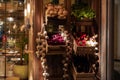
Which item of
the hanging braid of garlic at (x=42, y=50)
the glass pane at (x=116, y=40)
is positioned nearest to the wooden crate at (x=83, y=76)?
the glass pane at (x=116, y=40)

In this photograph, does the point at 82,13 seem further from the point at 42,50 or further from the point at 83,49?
the point at 42,50

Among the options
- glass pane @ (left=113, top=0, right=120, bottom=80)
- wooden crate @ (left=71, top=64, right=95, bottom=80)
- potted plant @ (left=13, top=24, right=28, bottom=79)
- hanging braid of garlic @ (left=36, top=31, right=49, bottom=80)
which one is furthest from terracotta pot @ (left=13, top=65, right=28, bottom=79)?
glass pane @ (left=113, top=0, right=120, bottom=80)

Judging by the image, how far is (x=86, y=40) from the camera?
432cm

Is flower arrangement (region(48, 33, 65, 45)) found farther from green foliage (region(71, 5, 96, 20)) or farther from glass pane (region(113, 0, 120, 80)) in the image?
glass pane (region(113, 0, 120, 80))

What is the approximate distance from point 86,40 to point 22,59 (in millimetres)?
3951

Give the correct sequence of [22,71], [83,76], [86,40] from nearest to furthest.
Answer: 1. [83,76]
2. [86,40]
3. [22,71]

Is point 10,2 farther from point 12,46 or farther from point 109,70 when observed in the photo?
point 109,70

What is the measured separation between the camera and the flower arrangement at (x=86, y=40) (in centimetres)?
423

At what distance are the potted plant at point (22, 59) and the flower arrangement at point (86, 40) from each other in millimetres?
3501

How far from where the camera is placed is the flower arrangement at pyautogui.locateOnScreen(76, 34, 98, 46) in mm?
4230

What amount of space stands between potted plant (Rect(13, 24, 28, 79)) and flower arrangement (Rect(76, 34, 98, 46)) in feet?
11.5

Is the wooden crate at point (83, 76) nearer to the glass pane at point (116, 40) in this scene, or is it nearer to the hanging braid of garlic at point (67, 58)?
the hanging braid of garlic at point (67, 58)

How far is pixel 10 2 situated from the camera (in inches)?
316

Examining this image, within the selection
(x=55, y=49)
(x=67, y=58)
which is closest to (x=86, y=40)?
(x=67, y=58)
